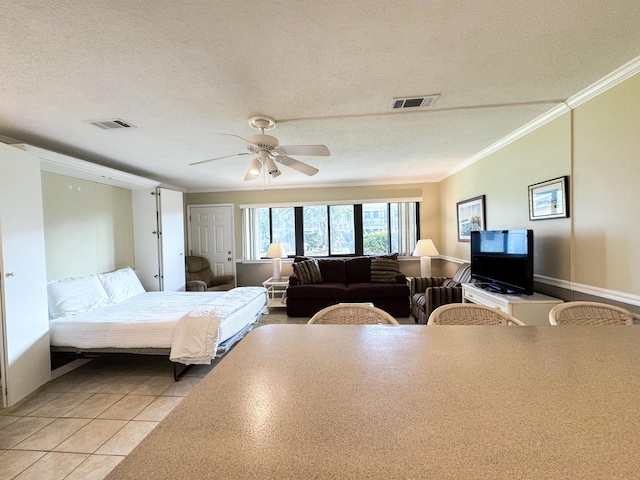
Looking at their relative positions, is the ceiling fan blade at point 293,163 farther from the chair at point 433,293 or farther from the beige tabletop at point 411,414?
the chair at point 433,293

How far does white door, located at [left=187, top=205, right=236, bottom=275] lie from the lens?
5957 mm

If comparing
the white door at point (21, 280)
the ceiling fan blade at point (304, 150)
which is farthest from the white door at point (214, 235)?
the ceiling fan blade at point (304, 150)

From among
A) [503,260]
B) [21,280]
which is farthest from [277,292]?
[503,260]

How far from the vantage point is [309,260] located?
5230mm

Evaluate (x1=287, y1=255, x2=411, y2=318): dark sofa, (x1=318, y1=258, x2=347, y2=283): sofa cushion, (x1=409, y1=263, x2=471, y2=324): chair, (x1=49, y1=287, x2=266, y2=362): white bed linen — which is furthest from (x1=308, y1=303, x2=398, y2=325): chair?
(x1=318, y1=258, x2=347, y2=283): sofa cushion

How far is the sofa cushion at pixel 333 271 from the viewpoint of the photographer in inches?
203

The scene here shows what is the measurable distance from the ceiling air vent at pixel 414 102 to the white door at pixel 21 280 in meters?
3.17

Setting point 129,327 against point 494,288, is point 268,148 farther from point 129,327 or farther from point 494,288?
point 494,288

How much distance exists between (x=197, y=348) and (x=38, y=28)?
92.5 inches

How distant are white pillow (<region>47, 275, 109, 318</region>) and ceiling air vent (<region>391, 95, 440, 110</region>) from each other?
3764mm

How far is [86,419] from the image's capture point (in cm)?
216

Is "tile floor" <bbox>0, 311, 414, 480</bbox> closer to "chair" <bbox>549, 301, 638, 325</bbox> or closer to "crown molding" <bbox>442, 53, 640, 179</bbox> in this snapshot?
"chair" <bbox>549, 301, 638, 325</bbox>

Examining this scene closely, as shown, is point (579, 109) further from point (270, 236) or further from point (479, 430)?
point (270, 236)

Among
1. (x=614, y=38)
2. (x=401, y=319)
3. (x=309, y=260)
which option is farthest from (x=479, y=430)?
(x=309, y=260)
